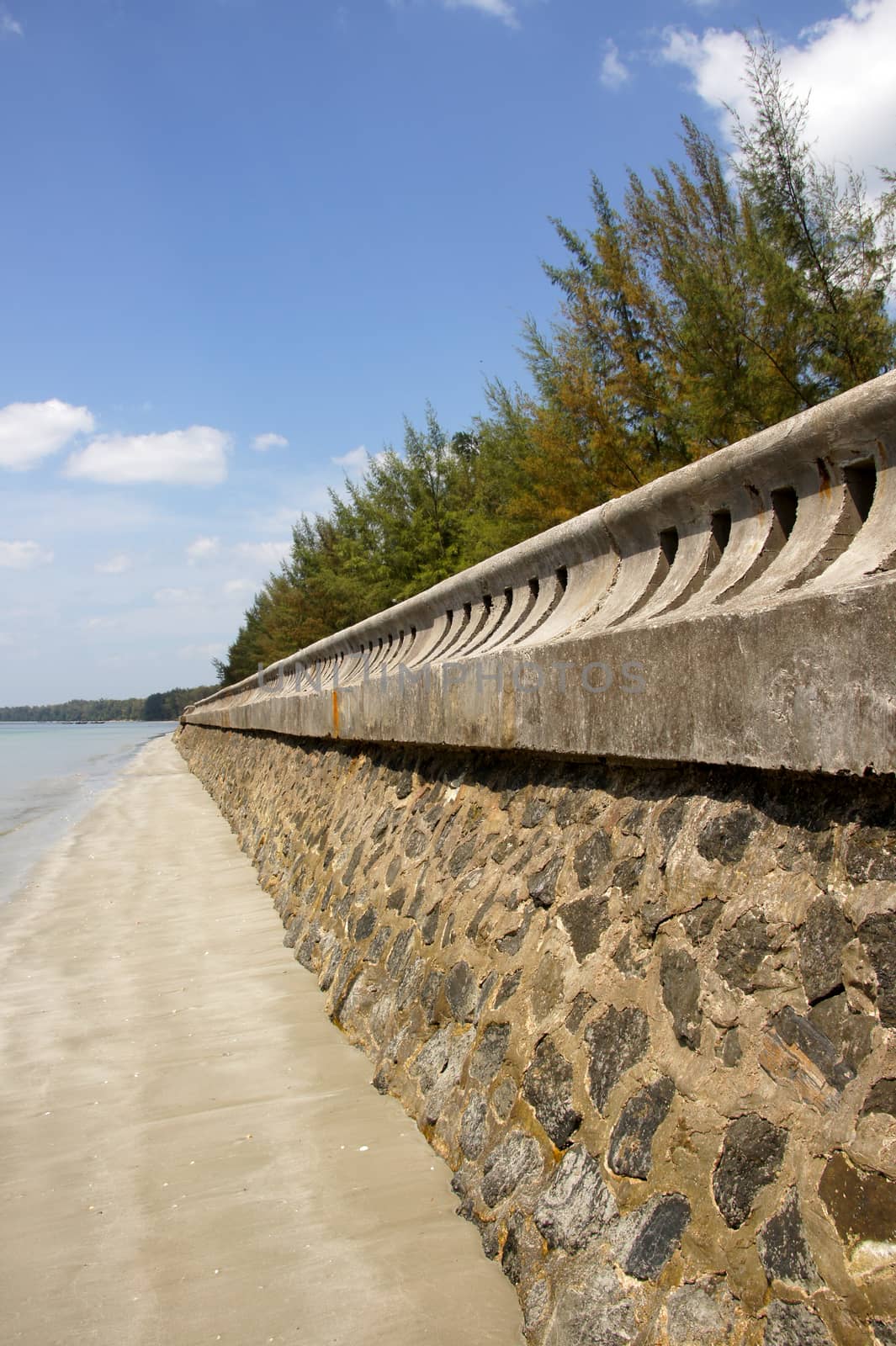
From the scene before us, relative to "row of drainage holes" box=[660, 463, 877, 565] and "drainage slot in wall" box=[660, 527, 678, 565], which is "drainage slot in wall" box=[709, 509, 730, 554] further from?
"drainage slot in wall" box=[660, 527, 678, 565]

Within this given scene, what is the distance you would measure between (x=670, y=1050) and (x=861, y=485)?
1443 mm

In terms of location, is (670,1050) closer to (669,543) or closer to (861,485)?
(861,485)

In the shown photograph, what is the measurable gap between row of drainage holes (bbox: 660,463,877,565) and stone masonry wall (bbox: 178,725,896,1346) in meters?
0.70

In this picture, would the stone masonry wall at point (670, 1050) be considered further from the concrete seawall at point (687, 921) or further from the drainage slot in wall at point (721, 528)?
the drainage slot in wall at point (721, 528)

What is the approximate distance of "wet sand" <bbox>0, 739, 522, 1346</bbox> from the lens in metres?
2.96

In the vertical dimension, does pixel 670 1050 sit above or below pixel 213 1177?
above

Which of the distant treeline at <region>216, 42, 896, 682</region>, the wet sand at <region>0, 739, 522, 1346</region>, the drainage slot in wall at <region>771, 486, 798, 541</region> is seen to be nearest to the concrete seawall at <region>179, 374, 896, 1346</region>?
the drainage slot in wall at <region>771, 486, 798, 541</region>

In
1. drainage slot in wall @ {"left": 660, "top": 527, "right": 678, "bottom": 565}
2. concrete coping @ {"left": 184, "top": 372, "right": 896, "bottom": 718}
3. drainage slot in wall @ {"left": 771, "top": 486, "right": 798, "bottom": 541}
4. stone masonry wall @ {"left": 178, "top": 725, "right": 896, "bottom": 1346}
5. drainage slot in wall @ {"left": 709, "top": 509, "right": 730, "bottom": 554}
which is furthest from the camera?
drainage slot in wall @ {"left": 660, "top": 527, "right": 678, "bottom": 565}

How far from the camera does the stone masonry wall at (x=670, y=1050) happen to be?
6.56 feet

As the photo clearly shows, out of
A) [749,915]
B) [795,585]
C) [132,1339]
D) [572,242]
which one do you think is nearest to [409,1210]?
[132,1339]

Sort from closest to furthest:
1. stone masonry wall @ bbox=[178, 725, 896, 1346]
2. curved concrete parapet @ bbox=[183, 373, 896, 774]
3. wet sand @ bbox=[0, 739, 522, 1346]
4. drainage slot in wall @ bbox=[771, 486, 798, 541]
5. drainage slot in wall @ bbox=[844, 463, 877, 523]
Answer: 1. stone masonry wall @ bbox=[178, 725, 896, 1346]
2. curved concrete parapet @ bbox=[183, 373, 896, 774]
3. drainage slot in wall @ bbox=[844, 463, 877, 523]
4. drainage slot in wall @ bbox=[771, 486, 798, 541]
5. wet sand @ bbox=[0, 739, 522, 1346]

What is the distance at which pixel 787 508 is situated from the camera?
113 inches

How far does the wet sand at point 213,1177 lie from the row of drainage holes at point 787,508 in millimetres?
2218

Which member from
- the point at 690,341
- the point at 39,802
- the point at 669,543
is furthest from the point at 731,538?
the point at 39,802
